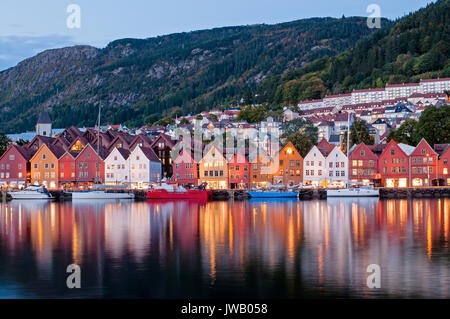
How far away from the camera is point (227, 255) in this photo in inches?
1267

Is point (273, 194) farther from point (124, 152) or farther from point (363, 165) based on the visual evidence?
point (124, 152)

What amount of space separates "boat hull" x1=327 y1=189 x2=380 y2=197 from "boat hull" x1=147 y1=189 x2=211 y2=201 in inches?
735

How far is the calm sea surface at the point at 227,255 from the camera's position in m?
23.8

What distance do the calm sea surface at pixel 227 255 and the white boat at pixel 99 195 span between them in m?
32.2

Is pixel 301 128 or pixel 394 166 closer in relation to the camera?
pixel 394 166

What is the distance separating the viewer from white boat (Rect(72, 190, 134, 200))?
89.2 meters

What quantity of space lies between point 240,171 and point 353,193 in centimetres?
1925

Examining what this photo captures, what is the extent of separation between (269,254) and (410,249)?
8.50 meters

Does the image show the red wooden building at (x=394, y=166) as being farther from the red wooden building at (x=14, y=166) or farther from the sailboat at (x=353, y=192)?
the red wooden building at (x=14, y=166)

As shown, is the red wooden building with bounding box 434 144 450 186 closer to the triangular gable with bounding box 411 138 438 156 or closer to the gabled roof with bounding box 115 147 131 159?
the triangular gable with bounding box 411 138 438 156

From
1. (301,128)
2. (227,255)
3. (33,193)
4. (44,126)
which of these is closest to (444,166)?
(301,128)

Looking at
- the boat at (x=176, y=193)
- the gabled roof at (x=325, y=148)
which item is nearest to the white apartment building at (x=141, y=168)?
the boat at (x=176, y=193)

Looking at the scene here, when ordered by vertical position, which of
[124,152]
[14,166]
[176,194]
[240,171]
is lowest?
[176,194]
